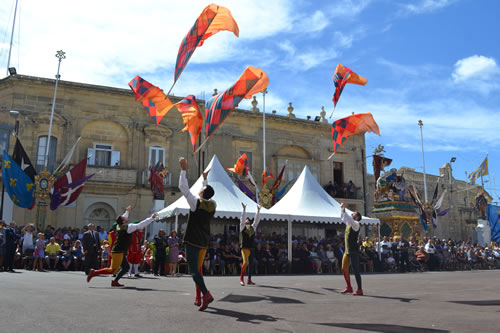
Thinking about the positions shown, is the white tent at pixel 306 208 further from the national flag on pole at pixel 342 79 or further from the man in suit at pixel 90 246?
the man in suit at pixel 90 246

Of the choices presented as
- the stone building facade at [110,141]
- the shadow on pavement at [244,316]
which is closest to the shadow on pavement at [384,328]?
the shadow on pavement at [244,316]

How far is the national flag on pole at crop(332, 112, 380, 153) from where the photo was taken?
50.9ft

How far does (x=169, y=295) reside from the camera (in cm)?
782

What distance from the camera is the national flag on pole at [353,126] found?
15523 mm

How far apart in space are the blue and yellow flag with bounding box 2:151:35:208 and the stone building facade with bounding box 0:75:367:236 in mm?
5502

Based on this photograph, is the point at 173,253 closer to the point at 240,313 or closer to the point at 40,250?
the point at 40,250

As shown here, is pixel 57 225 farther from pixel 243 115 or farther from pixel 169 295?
pixel 169 295

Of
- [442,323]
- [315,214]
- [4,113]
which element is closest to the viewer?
[442,323]

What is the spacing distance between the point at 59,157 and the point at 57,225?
3912 mm

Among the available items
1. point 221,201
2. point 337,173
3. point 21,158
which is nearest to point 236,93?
point 221,201

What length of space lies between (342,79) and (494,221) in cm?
2128

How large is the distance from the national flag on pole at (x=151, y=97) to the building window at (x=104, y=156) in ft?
43.2

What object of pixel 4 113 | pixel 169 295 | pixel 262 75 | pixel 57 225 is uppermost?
pixel 4 113

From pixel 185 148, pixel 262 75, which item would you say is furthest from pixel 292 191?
pixel 185 148
